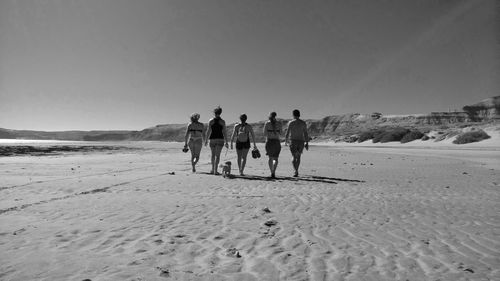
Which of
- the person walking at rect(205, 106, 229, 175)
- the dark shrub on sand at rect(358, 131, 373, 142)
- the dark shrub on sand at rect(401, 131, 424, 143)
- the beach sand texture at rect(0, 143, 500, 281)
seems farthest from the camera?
the dark shrub on sand at rect(358, 131, 373, 142)

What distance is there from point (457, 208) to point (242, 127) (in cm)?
705

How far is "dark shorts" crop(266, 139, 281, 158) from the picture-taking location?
11.0 m

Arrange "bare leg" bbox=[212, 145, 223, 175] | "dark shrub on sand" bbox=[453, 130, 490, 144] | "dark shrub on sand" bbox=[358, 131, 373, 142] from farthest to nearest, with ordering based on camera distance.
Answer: "dark shrub on sand" bbox=[358, 131, 373, 142]
"dark shrub on sand" bbox=[453, 130, 490, 144]
"bare leg" bbox=[212, 145, 223, 175]

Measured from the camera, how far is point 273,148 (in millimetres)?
11016

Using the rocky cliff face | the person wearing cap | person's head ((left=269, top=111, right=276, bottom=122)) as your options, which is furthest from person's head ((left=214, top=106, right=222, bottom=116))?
the rocky cliff face

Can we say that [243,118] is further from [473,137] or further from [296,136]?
[473,137]

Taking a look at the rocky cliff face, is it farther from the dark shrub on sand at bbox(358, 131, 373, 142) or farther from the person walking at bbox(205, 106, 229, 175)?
the person walking at bbox(205, 106, 229, 175)

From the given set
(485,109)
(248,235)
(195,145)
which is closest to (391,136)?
(195,145)

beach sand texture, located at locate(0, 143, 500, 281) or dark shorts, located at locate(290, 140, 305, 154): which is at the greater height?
dark shorts, located at locate(290, 140, 305, 154)

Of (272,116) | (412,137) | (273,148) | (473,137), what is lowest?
(273,148)

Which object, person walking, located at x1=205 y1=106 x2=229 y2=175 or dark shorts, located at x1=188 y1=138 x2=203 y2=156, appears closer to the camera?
person walking, located at x1=205 y1=106 x2=229 y2=175

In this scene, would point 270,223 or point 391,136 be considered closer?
point 270,223

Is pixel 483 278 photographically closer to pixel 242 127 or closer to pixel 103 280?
pixel 103 280

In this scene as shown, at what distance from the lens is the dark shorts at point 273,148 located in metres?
11.0
